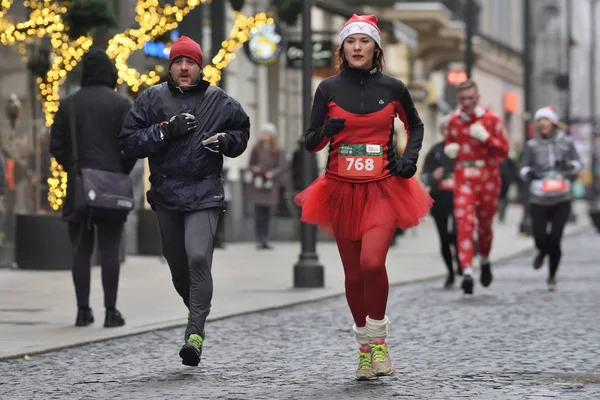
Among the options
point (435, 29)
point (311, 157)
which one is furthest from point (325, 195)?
point (435, 29)

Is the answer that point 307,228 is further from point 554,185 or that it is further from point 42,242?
point 42,242

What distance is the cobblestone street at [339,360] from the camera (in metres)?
8.18

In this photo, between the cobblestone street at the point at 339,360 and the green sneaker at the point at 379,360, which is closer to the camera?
the cobblestone street at the point at 339,360

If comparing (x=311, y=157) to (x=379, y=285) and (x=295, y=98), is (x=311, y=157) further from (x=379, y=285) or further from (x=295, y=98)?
(x=295, y=98)

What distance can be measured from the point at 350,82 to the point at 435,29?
33.8m

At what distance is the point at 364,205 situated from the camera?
8695 millimetres

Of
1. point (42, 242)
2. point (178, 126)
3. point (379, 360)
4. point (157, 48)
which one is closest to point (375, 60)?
point (178, 126)

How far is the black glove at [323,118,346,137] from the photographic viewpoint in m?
8.46

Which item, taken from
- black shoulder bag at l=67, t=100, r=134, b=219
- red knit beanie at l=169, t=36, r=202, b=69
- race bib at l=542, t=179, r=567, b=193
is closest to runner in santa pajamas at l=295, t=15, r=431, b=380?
red knit beanie at l=169, t=36, r=202, b=69

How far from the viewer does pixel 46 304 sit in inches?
532

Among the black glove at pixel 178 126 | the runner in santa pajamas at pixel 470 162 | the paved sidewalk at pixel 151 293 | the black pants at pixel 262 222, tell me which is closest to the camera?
the black glove at pixel 178 126

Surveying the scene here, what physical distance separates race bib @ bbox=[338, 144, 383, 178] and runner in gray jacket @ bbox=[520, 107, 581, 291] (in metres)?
7.53

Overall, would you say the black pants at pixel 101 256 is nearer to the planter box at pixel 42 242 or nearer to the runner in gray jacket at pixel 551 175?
the runner in gray jacket at pixel 551 175

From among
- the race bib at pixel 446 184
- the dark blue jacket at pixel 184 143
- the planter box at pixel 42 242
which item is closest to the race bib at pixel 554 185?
the race bib at pixel 446 184
